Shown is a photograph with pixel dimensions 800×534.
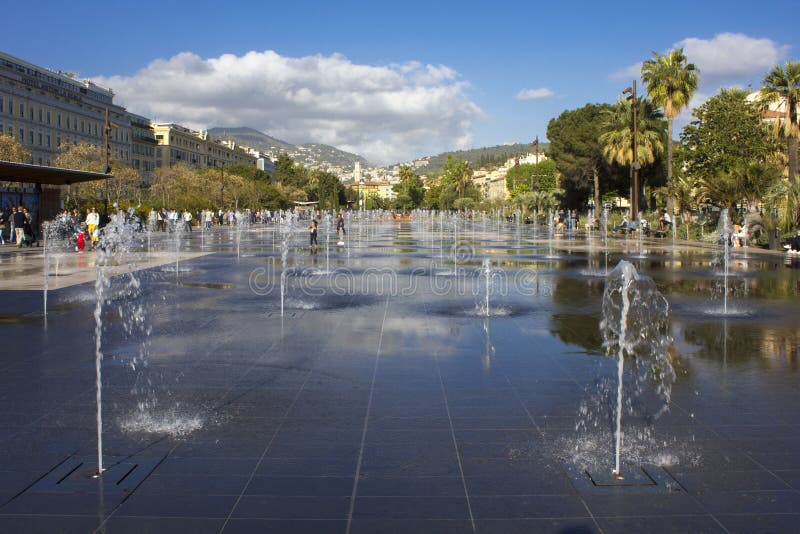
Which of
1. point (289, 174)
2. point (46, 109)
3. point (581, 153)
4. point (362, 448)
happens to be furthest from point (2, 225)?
point (289, 174)

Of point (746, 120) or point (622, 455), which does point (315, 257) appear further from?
point (746, 120)

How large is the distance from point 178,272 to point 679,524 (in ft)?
49.4

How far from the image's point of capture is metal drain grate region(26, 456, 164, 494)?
155 inches

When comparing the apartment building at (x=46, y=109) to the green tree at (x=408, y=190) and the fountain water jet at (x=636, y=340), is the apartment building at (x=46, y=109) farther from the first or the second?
the green tree at (x=408, y=190)

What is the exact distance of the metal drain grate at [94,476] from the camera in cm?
395

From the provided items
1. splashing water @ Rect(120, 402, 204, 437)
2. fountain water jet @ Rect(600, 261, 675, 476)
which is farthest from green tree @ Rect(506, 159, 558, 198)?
splashing water @ Rect(120, 402, 204, 437)

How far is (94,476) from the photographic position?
13.5 ft

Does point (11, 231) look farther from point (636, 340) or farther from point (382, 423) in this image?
point (382, 423)

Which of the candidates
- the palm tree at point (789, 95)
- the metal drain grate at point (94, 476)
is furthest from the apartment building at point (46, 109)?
the metal drain grate at point (94, 476)

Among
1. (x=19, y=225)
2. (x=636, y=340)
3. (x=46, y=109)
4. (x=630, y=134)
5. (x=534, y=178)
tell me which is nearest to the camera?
(x=636, y=340)

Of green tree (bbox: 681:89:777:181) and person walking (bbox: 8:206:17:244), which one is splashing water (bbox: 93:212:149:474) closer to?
person walking (bbox: 8:206:17:244)

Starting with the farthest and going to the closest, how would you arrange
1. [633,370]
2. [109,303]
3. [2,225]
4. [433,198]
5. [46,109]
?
[433,198] < [46,109] < [2,225] < [109,303] < [633,370]

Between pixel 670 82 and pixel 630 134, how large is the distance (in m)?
5.58

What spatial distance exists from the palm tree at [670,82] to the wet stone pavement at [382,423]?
112 ft
